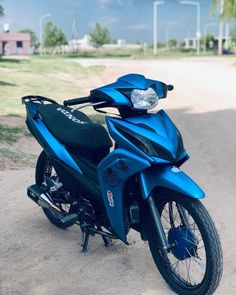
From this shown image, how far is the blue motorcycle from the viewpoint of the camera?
310cm

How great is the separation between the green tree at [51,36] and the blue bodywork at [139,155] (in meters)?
71.4

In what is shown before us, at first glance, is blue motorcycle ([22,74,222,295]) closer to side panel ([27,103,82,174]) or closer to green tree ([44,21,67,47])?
side panel ([27,103,82,174])

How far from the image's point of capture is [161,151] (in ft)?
10.2

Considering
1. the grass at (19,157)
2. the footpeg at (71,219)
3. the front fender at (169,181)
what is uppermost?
the front fender at (169,181)

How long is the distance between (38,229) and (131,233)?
2.68ft

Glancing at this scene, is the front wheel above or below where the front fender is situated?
below

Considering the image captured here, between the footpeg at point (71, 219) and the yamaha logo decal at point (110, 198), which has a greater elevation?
the yamaha logo decal at point (110, 198)

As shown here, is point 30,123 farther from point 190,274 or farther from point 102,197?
point 190,274

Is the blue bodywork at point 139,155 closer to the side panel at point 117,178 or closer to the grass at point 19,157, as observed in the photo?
the side panel at point 117,178

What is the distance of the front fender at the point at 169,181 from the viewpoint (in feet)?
9.96

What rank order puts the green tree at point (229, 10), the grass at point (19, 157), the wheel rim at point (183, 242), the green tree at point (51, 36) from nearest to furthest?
the wheel rim at point (183, 242) → the grass at point (19, 157) → the green tree at point (229, 10) → the green tree at point (51, 36)

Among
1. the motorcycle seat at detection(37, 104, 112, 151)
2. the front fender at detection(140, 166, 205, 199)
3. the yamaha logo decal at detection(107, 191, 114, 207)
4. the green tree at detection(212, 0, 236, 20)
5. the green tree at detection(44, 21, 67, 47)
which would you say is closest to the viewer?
the front fender at detection(140, 166, 205, 199)

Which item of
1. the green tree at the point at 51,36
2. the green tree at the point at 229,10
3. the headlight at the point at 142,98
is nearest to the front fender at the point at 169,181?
the headlight at the point at 142,98

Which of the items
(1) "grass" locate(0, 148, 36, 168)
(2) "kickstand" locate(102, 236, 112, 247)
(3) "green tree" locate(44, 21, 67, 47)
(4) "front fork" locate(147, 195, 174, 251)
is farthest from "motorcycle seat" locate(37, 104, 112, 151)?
(3) "green tree" locate(44, 21, 67, 47)
